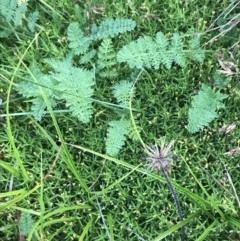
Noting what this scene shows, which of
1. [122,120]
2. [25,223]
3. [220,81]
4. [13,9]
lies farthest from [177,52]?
Result: [25,223]

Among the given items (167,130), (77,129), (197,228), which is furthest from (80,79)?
(197,228)

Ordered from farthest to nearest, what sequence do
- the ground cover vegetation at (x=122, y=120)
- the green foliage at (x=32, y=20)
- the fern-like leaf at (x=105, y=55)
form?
the green foliage at (x=32, y=20) < the fern-like leaf at (x=105, y=55) < the ground cover vegetation at (x=122, y=120)

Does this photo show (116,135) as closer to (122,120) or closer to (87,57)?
(122,120)

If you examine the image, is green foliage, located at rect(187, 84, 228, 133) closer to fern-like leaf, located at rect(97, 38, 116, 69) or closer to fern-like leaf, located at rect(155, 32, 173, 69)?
fern-like leaf, located at rect(155, 32, 173, 69)

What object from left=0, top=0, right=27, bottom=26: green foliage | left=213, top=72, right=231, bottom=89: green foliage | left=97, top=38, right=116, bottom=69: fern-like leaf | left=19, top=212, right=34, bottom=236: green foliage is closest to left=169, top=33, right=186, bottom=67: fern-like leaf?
left=213, top=72, right=231, bottom=89: green foliage

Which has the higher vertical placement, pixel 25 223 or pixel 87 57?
pixel 87 57

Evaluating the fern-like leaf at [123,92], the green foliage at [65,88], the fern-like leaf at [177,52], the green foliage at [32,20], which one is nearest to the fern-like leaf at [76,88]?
the green foliage at [65,88]

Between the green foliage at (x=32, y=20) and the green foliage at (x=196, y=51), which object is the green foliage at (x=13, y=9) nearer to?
the green foliage at (x=32, y=20)
